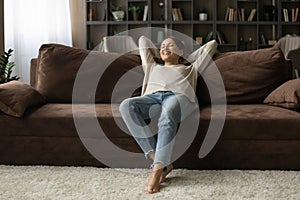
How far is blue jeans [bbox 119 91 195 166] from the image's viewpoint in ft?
7.78

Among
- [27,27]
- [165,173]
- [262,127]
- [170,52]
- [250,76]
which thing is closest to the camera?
[165,173]

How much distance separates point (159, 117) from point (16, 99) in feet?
3.05

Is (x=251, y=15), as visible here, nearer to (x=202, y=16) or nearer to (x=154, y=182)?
(x=202, y=16)

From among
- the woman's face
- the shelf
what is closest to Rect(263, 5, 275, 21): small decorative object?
the shelf

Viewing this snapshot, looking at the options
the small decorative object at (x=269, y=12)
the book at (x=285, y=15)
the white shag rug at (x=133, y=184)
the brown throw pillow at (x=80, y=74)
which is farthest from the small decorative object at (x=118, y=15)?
the white shag rug at (x=133, y=184)

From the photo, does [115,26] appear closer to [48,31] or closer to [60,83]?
[48,31]

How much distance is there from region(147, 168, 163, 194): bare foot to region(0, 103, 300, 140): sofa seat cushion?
42 cm

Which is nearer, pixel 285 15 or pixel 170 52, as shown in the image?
pixel 170 52

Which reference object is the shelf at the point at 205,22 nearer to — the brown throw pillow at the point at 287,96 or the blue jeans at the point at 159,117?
the brown throw pillow at the point at 287,96

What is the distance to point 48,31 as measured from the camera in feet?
19.6

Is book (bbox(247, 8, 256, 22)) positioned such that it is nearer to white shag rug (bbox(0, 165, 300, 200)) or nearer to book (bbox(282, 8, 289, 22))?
book (bbox(282, 8, 289, 22))

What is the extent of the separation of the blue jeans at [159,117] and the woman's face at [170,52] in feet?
1.04

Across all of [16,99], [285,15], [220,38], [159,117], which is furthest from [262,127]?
[285,15]

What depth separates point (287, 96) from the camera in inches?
109
